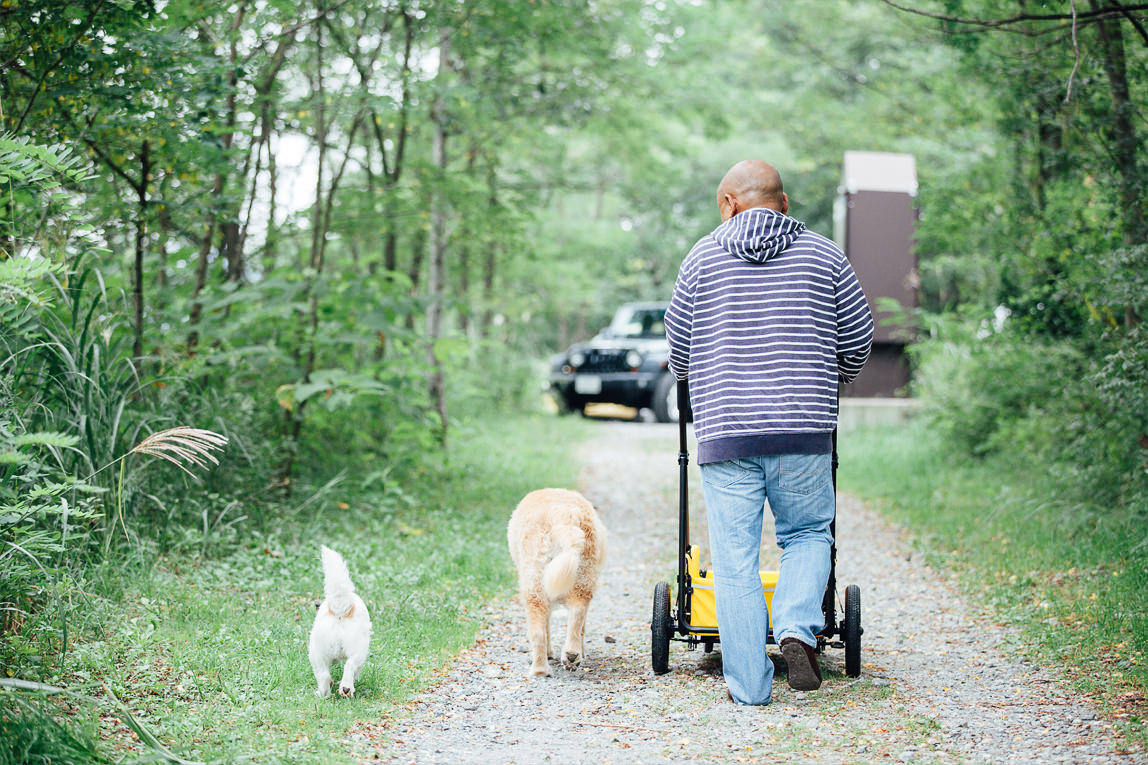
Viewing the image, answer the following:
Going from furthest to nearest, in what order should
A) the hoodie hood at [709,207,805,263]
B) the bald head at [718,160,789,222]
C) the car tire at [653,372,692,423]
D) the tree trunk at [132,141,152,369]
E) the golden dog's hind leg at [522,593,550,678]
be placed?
1. the car tire at [653,372,692,423]
2. the tree trunk at [132,141,152,369]
3. the golden dog's hind leg at [522,593,550,678]
4. the bald head at [718,160,789,222]
5. the hoodie hood at [709,207,805,263]

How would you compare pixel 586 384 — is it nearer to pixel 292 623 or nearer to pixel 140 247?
pixel 140 247

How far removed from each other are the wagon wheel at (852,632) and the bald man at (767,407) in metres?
0.29

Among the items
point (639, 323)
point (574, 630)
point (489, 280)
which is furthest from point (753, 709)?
point (639, 323)

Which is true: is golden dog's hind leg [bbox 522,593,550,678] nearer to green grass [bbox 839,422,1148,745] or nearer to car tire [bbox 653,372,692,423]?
green grass [bbox 839,422,1148,745]

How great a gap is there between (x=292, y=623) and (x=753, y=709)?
7.31 feet

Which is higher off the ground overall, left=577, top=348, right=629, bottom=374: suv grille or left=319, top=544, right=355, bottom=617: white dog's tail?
left=577, top=348, right=629, bottom=374: suv grille

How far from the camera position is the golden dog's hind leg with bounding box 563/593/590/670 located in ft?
14.5

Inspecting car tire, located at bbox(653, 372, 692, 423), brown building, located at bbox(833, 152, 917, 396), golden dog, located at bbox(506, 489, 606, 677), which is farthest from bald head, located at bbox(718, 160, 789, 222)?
car tire, located at bbox(653, 372, 692, 423)

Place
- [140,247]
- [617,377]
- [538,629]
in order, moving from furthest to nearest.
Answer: [617,377], [140,247], [538,629]

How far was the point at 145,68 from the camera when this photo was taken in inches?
217

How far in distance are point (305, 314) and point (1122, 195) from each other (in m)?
5.85

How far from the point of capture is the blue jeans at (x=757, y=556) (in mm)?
3934

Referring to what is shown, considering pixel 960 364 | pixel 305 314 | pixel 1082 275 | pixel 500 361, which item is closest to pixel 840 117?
pixel 500 361

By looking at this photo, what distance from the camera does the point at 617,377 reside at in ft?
56.2
